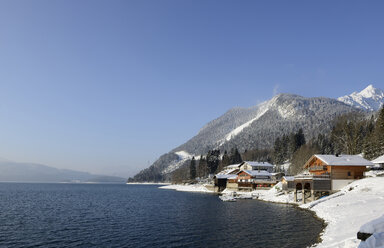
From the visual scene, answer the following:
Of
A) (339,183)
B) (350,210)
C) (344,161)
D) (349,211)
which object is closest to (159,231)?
(349,211)

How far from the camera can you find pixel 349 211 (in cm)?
4359

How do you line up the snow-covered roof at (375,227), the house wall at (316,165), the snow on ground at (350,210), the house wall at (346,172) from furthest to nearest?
1. the house wall at (316,165)
2. the house wall at (346,172)
3. the snow on ground at (350,210)
4. the snow-covered roof at (375,227)

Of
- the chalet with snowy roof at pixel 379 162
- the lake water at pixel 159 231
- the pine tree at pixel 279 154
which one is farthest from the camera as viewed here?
the pine tree at pixel 279 154

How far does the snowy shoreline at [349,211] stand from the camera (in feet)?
94.3

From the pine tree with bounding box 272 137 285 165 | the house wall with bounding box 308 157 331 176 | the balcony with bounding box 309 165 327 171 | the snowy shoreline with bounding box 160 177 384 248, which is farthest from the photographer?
the pine tree with bounding box 272 137 285 165

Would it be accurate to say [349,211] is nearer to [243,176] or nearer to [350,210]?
[350,210]

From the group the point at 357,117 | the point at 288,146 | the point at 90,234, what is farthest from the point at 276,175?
the point at 90,234

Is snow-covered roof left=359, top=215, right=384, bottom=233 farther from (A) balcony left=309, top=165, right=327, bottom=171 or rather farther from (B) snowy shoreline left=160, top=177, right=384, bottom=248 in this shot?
(A) balcony left=309, top=165, right=327, bottom=171

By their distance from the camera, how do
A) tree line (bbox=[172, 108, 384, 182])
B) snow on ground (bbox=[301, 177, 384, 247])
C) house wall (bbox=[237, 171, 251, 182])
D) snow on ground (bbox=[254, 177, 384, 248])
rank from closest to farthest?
snow on ground (bbox=[254, 177, 384, 248]) → snow on ground (bbox=[301, 177, 384, 247]) → tree line (bbox=[172, 108, 384, 182]) → house wall (bbox=[237, 171, 251, 182])

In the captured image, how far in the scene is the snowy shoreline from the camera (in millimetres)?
28736

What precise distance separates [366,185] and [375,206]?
19476 millimetres

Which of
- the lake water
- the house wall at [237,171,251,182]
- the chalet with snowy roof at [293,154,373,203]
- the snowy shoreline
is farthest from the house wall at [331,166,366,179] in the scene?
the house wall at [237,171,251,182]

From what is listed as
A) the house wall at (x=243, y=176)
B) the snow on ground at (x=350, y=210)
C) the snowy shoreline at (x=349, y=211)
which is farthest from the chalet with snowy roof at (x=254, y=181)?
the snow on ground at (x=350, y=210)

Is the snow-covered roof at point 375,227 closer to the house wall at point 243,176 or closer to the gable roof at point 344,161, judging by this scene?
the gable roof at point 344,161
